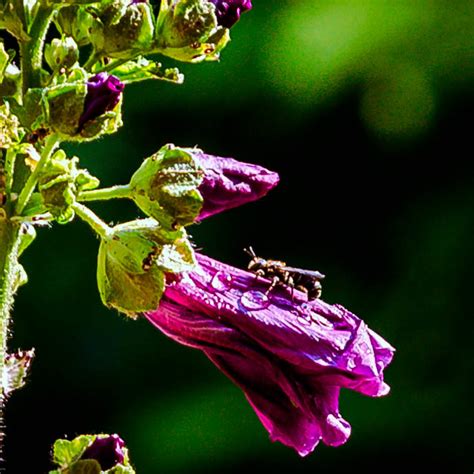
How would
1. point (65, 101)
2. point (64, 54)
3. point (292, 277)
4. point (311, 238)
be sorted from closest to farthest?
point (65, 101), point (64, 54), point (292, 277), point (311, 238)

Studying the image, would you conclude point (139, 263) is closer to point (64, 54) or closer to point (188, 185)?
point (188, 185)

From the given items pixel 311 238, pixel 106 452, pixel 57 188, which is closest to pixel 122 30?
pixel 57 188

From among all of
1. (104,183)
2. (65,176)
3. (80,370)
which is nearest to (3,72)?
(65,176)

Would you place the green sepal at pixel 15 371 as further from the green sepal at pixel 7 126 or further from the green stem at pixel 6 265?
the green sepal at pixel 7 126

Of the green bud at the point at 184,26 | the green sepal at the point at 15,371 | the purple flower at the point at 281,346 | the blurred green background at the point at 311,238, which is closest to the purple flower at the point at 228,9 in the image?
the green bud at the point at 184,26

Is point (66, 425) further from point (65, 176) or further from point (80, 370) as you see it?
point (65, 176)

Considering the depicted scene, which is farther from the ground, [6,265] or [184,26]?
[184,26]

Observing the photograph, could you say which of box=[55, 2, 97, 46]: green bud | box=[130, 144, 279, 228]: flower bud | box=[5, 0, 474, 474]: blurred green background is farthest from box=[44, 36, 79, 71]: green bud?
box=[5, 0, 474, 474]: blurred green background
